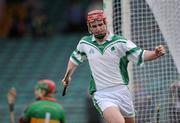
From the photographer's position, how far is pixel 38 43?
21516 millimetres

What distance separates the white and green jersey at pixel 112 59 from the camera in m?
11.0

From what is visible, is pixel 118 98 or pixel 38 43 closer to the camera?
pixel 118 98

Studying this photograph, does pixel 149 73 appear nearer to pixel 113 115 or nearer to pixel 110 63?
pixel 110 63

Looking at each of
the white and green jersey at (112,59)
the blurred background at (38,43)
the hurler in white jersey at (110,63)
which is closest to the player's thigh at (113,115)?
the hurler in white jersey at (110,63)

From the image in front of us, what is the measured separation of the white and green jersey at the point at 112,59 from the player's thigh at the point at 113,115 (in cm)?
34

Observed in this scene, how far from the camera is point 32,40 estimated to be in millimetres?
21672

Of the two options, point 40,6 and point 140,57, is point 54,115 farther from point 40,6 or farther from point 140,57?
point 40,6

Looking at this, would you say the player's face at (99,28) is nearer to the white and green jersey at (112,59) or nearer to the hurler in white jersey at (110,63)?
the hurler in white jersey at (110,63)

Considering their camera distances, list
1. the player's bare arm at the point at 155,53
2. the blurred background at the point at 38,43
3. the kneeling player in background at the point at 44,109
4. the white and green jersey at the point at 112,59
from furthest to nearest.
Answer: the blurred background at the point at 38,43
the kneeling player in background at the point at 44,109
the white and green jersey at the point at 112,59
the player's bare arm at the point at 155,53

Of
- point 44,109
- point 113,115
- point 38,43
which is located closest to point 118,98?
point 113,115

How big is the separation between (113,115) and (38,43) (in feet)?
36.0

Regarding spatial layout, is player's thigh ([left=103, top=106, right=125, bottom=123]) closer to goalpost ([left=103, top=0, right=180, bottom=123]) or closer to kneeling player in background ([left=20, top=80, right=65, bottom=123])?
goalpost ([left=103, top=0, right=180, bottom=123])

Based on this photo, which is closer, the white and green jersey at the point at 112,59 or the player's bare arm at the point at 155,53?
the player's bare arm at the point at 155,53

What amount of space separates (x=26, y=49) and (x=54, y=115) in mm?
7962
